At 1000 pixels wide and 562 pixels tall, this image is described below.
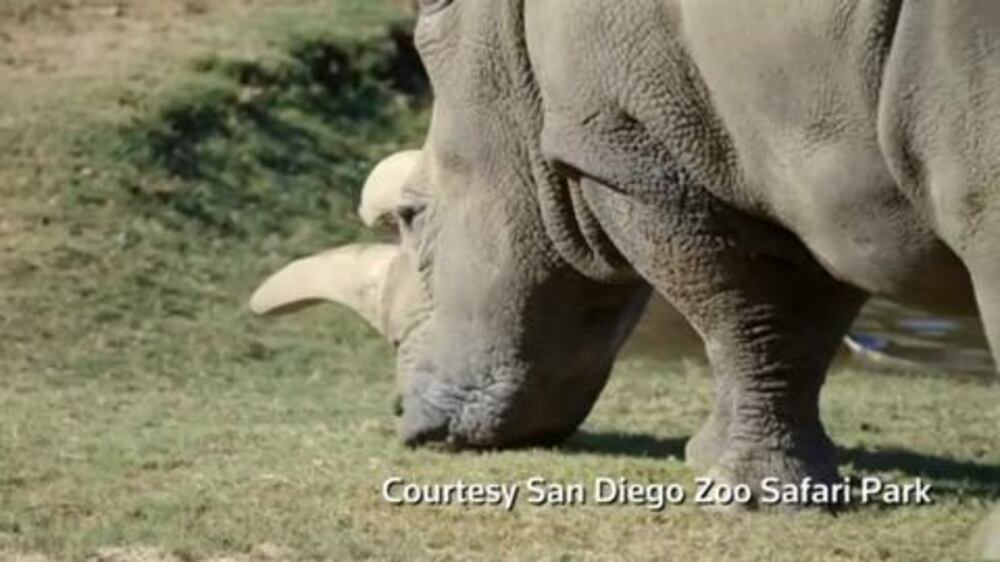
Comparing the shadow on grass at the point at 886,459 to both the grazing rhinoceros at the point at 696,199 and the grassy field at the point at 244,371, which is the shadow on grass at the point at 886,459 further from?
the grazing rhinoceros at the point at 696,199

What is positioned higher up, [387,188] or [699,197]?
[699,197]

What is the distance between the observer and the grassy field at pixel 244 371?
22.7 feet

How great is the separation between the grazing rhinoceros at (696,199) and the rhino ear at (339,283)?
0.04m

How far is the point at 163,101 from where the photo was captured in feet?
46.5

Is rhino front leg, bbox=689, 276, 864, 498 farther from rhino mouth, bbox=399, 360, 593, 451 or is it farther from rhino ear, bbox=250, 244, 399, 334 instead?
rhino ear, bbox=250, 244, 399, 334

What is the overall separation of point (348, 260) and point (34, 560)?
2499 millimetres

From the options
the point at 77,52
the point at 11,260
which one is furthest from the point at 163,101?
the point at 11,260

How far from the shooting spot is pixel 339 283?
29.1 feet

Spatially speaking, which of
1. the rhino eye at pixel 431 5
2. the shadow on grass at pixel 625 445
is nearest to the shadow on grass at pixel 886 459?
the shadow on grass at pixel 625 445

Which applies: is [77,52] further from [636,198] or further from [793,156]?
[793,156]

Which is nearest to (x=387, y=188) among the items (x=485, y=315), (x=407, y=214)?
(x=407, y=214)

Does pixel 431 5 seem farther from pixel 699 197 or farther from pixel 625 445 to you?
pixel 625 445

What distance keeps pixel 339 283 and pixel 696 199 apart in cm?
218

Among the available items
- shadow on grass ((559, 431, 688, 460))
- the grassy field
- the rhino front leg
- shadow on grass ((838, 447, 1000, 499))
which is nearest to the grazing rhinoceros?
the rhino front leg
